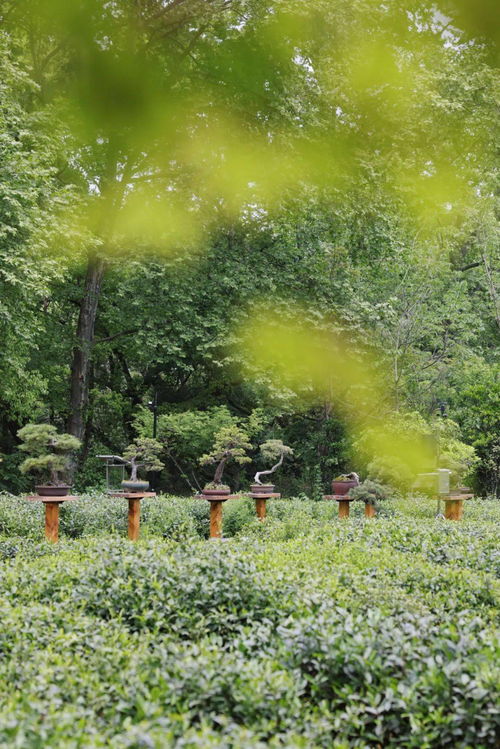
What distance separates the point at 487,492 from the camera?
1391 centimetres

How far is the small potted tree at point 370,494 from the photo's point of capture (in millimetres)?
8609

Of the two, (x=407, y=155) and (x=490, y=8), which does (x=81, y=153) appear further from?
(x=490, y=8)

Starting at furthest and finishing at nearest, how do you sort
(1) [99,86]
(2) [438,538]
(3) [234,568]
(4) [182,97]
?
(4) [182,97]
(2) [438,538]
(1) [99,86]
(3) [234,568]

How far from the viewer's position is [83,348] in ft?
44.4

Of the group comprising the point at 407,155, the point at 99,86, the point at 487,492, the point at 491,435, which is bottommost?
the point at 487,492

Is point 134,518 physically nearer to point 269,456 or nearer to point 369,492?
point 269,456

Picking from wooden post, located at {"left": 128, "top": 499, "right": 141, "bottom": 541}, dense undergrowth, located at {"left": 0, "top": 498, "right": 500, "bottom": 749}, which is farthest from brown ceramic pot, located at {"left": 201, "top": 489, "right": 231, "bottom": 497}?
dense undergrowth, located at {"left": 0, "top": 498, "right": 500, "bottom": 749}

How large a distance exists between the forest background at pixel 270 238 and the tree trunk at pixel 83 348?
0.14ft

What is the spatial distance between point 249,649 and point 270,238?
12.6m

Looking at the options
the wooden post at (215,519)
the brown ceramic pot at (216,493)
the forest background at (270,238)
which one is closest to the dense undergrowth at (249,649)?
the brown ceramic pot at (216,493)

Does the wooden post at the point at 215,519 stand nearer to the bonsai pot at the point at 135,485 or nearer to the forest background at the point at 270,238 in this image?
the bonsai pot at the point at 135,485

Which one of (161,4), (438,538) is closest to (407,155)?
(161,4)

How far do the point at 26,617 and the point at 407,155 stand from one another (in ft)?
40.0

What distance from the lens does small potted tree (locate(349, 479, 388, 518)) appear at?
8609 millimetres
